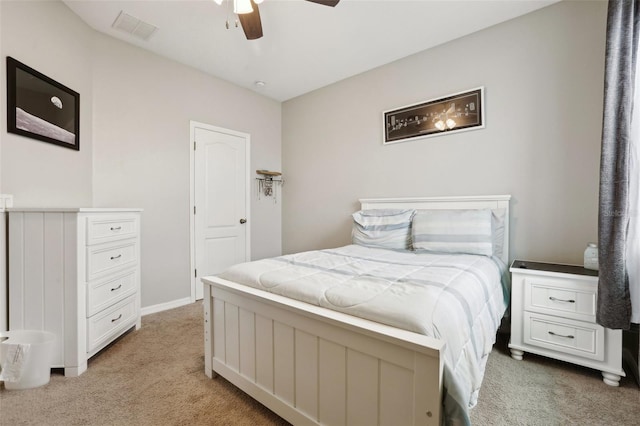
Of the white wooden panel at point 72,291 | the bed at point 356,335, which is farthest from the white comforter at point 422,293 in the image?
the white wooden panel at point 72,291

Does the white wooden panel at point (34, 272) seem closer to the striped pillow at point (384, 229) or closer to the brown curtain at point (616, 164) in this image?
the striped pillow at point (384, 229)

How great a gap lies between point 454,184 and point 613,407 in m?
1.78

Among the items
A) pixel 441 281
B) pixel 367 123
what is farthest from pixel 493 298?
pixel 367 123

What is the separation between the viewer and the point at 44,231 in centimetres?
176

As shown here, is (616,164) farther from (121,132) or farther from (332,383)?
(121,132)

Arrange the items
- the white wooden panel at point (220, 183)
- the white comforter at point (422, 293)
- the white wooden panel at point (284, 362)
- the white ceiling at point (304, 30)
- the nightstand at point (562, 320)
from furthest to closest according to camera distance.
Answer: the white wooden panel at point (220, 183) < the white ceiling at point (304, 30) < the nightstand at point (562, 320) < the white wooden panel at point (284, 362) < the white comforter at point (422, 293)

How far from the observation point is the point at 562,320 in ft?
5.88

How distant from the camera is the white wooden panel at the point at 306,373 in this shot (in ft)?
3.89

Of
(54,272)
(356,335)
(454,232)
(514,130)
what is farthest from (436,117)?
(54,272)

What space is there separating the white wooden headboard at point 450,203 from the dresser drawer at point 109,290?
2331 millimetres

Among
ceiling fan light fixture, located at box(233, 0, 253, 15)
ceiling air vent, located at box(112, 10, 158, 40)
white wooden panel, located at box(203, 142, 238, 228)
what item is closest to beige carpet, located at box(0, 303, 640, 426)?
white wooden panel, located at box(203, 142, 238, 228)

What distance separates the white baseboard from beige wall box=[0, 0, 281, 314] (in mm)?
34

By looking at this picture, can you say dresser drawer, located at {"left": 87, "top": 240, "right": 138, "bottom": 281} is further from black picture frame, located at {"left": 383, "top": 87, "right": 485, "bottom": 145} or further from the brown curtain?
the brown curtain

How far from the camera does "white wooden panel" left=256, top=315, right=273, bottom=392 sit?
53.7 inches
